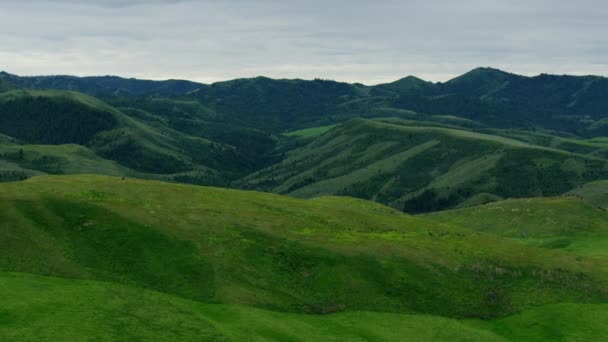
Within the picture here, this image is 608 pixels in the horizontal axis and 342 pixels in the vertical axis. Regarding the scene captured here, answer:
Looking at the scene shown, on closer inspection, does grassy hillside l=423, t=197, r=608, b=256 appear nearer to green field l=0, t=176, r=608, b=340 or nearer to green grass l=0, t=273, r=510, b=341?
green field l=0, t=176, r=608, b=340

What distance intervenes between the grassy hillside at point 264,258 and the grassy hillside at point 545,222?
144 ft

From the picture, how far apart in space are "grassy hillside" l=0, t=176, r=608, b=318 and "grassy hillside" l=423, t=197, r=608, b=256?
43.9 meters

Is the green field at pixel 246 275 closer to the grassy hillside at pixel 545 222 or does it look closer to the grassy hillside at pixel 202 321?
the grassy hillside at pixel 202 321

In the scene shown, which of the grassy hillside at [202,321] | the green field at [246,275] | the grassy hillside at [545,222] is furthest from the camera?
the grassy hillside at [545,222]

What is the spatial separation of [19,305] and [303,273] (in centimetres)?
3689

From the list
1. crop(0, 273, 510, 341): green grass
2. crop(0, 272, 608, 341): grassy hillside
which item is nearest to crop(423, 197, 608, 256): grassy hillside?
crop(0, 272, 608, 341): grassy hillside

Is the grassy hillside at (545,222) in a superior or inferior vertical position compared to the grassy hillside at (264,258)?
inferior

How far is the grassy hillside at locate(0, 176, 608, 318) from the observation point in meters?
74.8

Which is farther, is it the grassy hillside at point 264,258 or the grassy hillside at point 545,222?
the grassy hillside at point 545,222

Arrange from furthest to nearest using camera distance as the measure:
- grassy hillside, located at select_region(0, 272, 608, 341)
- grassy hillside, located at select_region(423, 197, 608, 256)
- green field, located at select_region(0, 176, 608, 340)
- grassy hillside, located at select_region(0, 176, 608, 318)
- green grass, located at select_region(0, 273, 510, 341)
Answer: grassy hillside, located at select_region(423, 197, 608, 256), grassy hillside, located at select_region(0, 176, 608, 318), green field, located at select_region(0, 176, 608, 340), grassy hillside, located at select_region(0, 272, 608, 341), green grass, located at select_region(0, 273, 510, 341)

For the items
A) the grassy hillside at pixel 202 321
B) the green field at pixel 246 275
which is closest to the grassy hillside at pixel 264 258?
the green field at pixel 246 275

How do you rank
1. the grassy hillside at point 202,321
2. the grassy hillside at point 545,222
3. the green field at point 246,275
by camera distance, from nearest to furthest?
1. the grassy hillside at point 202,321
2. the green field at point 246,275
3. the grassy hillside at point 545,222

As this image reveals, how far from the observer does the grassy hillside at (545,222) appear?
13974cm

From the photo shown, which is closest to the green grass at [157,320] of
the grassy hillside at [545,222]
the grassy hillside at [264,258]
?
the grassy hillside at [264,258]
